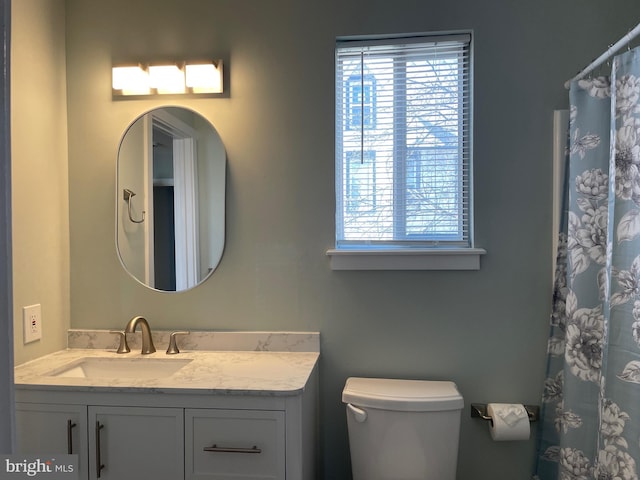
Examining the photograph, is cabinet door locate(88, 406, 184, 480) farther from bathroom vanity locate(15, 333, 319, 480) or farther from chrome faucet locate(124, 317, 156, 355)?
chrome faucet locate(124, 317, 156, 355)

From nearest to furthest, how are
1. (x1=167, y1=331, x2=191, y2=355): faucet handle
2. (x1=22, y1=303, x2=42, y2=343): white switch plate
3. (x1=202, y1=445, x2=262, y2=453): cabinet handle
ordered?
(x1=202, y1=445, x2=262, y2=453): cabinet handle, (x1=22, y1=303, x2=42, y2=343): white switch plate, (x1=167, y1=331, x2=191, y2=355): faucet handle

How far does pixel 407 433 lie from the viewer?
1.52 m

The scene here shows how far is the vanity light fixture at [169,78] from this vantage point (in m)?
1.78

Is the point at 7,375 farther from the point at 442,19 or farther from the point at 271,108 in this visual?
the point at 442,19

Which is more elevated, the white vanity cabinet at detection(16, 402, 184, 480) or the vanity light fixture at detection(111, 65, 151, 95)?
the vanity light fixture at detection(111, 65, 151, 95)

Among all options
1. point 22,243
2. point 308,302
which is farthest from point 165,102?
A: point 308,302

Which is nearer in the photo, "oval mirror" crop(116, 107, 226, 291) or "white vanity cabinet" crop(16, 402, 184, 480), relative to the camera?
"white vanity cabinet" crop(16, 402, 184, 480)

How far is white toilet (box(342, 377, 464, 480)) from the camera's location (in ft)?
4.98

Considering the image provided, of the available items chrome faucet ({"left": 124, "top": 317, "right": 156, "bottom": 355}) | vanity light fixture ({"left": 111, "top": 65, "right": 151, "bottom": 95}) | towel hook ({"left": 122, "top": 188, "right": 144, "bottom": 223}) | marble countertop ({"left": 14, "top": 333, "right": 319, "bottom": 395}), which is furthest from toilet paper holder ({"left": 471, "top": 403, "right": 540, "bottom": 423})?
vanity light fixture ({"left": 111, "top": 65, "right": 151, "bottom": 95})

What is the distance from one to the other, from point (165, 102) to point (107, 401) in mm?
1184

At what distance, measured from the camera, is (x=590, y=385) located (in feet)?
4.87

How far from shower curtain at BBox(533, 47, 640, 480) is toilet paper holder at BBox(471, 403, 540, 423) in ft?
0.09

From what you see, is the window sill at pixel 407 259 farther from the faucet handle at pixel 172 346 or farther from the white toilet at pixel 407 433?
the faucet handle at pixel 172 346

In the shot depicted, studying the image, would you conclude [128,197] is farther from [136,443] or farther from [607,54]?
[607,54]
